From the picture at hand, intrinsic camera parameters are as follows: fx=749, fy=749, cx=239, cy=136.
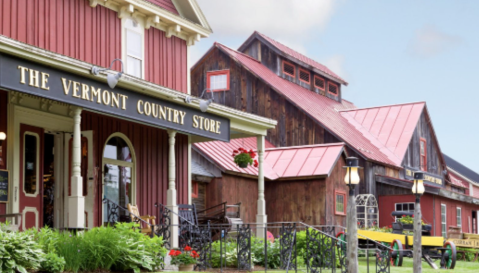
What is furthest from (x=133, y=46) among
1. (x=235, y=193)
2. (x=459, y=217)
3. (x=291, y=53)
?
(x=459, y=217)

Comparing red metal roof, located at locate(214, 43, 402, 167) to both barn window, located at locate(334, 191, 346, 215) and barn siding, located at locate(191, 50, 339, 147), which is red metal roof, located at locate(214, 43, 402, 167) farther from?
barn window, located at locate(334, 191, 346, 215)

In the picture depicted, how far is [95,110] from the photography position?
612 inches

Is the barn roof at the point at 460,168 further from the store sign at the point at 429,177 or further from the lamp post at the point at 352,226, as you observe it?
the lamp post at the point at 352,226

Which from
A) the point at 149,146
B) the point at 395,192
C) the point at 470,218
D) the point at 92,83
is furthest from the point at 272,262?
the point at 470,218

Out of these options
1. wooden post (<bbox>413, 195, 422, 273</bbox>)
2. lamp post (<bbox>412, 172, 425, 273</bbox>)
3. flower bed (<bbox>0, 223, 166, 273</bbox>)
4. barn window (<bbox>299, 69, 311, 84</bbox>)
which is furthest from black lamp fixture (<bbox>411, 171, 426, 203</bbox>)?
barn window (<bbox>299, 69, 311, 84</bbox>)

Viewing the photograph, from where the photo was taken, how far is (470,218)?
127 ft

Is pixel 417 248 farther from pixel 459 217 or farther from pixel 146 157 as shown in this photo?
pixel 459 217

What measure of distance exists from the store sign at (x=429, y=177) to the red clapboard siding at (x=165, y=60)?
16.8 meters

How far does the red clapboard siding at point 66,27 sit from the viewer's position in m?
15.8

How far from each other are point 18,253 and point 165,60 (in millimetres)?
9407


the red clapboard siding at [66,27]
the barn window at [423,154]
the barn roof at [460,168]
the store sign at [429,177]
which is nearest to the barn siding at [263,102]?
the store sign at [429,177]

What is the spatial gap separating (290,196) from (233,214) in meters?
3.33

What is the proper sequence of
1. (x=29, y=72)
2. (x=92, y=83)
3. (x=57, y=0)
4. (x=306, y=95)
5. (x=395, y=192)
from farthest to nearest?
(x=306, y=95) < (x=395, y=192) < (x=57, y=0) < (x=92, y=83) < (x=29, y=72)

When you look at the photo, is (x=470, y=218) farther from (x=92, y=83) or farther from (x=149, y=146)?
(x=92, y=83)
